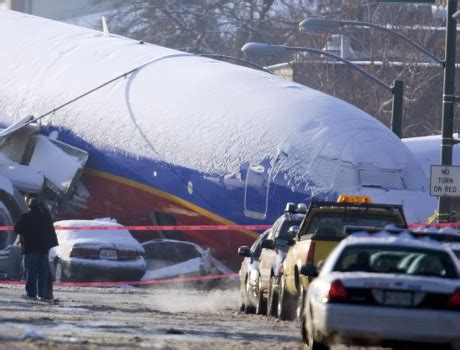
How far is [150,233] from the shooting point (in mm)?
30516

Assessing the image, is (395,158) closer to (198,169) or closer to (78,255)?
(198,169)

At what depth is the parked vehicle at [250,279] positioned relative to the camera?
22422 mm

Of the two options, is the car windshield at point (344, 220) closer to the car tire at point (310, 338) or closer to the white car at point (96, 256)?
the car tire at point (310, 338)

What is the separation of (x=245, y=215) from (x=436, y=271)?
14.2 meters

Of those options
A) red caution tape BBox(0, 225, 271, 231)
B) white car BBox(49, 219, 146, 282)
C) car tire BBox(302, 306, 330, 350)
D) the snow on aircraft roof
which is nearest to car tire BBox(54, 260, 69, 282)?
white car BBox(49, 219, 146, 282)

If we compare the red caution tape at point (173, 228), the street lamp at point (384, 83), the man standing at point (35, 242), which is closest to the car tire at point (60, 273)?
the red caution tape at point (173, 228)

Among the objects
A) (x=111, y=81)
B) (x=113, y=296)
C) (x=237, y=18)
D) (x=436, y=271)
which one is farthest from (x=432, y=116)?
(x=436, y=271)

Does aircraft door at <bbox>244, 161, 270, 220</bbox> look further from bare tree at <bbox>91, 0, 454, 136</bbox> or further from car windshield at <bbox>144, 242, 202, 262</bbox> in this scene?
bare tree at <bbox>91, 0, 454, 136</bbox>

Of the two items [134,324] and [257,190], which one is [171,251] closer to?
[257,190]

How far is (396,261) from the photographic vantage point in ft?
46.7

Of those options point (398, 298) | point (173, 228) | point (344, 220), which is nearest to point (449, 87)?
point (173, 228)

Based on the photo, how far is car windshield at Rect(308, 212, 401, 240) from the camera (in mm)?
19719

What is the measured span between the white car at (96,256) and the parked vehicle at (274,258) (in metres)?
5.70

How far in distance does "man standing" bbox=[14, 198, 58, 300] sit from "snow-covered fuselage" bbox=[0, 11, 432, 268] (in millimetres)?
5510
